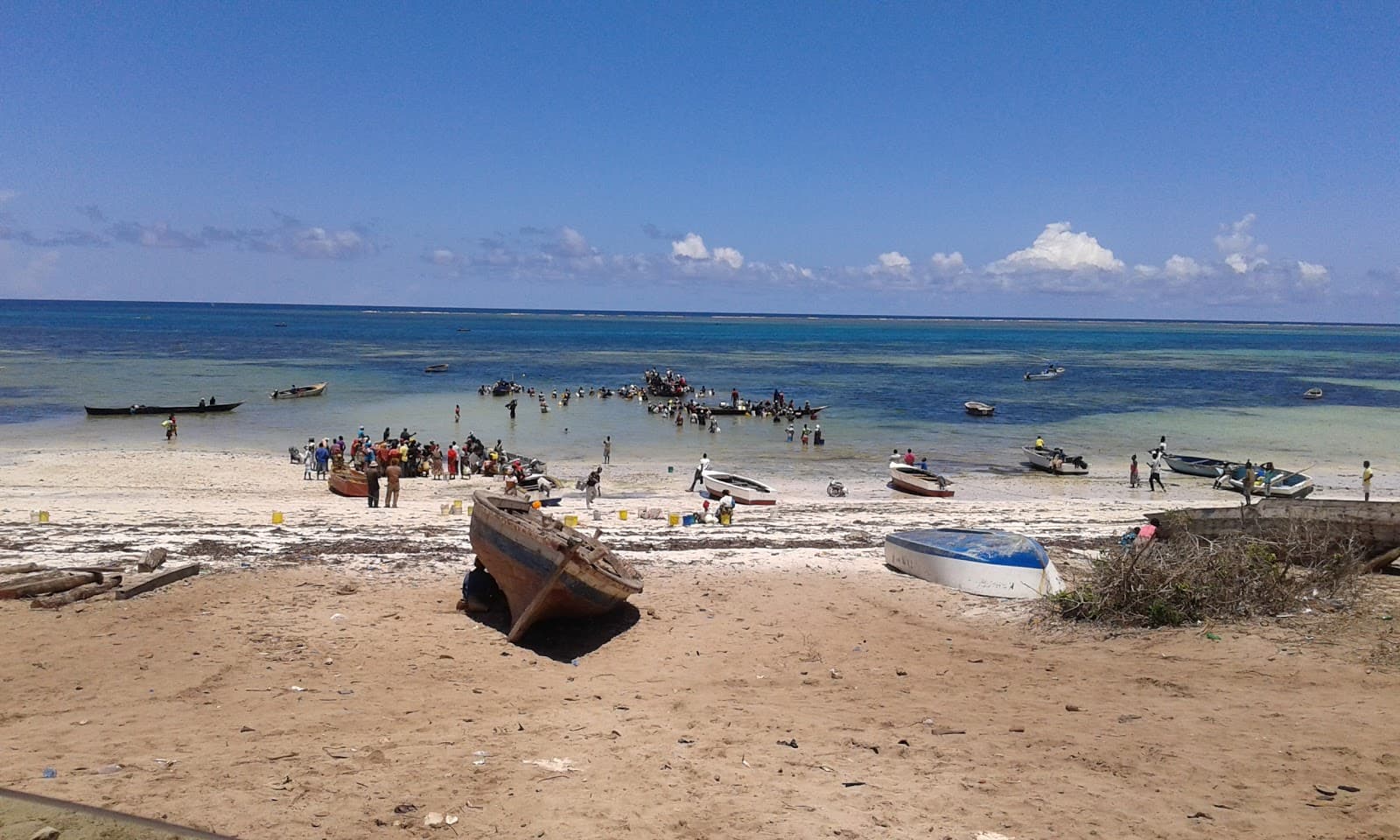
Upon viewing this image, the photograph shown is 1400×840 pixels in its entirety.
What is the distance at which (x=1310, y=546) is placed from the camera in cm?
1309

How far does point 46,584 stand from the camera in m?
12.8

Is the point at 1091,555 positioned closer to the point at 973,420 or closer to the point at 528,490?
the point at 528,490

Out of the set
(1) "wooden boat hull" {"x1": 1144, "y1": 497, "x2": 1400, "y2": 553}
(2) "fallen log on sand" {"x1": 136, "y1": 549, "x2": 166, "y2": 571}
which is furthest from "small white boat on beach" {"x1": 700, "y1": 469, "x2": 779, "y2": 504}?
(2) "fallen log on sand" {"x1": 136, "y1": 549, "x2": 166, "y2": 571}

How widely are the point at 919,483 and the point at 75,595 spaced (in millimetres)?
21895

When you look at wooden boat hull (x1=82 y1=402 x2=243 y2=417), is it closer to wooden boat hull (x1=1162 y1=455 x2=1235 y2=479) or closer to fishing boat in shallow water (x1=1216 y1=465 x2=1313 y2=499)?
wooden boat hull (x1=1162 y1=455 x2=1235 y2=479)

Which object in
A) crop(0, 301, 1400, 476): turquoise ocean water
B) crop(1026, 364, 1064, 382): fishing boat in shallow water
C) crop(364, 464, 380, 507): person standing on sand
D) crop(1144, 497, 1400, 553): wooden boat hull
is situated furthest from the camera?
crop(1026, 364, 1064, 382): fishing boat in shallow water

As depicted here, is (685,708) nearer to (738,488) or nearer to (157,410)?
(738,488)

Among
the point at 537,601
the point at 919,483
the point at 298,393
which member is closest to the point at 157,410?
the point at 298,393

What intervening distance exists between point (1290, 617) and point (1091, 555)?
5.65 metres

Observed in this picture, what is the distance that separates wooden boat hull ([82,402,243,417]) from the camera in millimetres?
44438

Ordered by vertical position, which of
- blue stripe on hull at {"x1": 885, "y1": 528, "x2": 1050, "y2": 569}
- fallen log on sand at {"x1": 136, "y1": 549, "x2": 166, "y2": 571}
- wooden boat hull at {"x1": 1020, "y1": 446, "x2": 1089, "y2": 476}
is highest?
blue stripe on hull at {"x1": 885, "y1": 528, "x2": 1050, "y2": 569}

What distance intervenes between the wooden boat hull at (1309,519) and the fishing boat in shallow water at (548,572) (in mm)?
8309

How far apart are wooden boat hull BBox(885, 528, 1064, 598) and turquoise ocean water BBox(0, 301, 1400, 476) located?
60.7 ft

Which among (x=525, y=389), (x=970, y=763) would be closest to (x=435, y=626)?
(x=970, y=763)
